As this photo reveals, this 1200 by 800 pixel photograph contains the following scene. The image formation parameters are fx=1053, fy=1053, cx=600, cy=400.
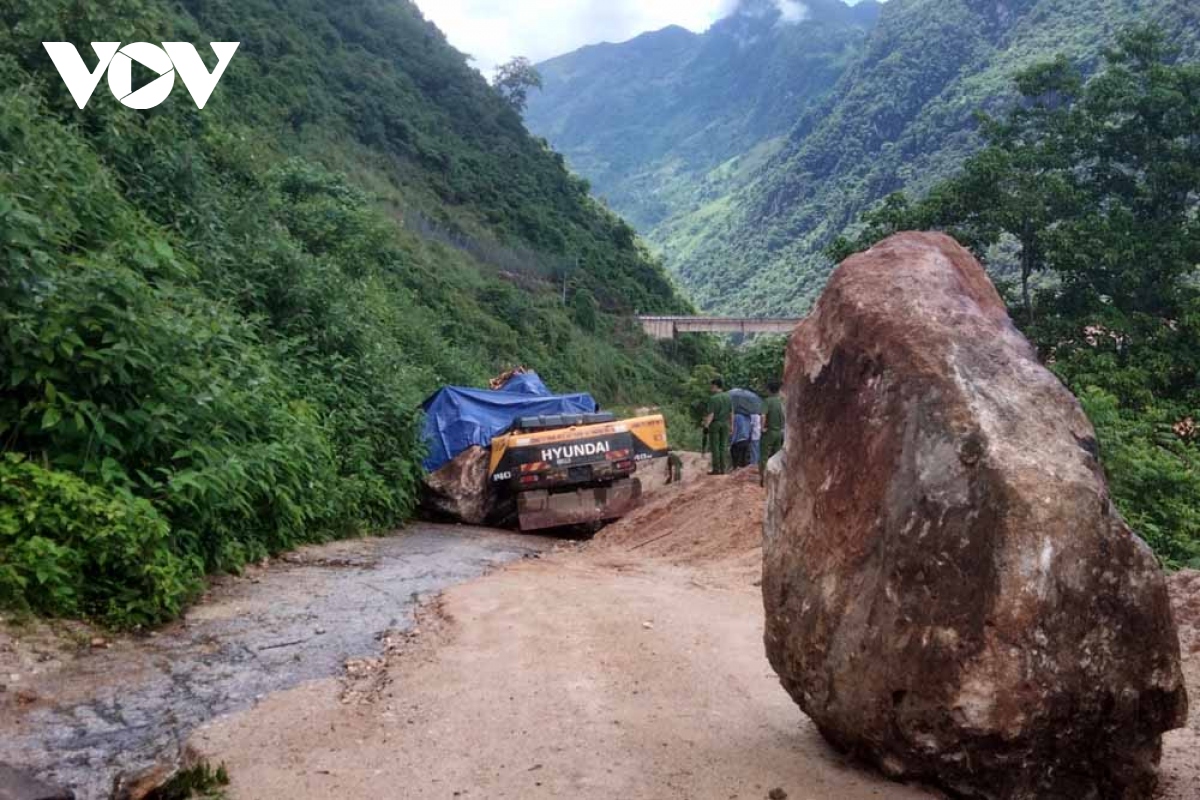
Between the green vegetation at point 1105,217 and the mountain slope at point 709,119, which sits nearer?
the green vegetation at point 1105,217

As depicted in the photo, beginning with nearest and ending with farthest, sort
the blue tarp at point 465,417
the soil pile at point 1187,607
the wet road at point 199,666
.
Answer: the wet road at point 199,666
the soil pile at point 1187,607
the blue tarp at point 465,417

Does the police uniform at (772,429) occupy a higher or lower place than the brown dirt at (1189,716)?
higher

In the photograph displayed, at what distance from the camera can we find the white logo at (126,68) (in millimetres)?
→ 13695

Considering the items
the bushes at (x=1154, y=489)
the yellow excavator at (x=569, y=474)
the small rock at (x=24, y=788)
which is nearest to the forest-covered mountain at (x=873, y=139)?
the bushes at (x=1154, y=489)

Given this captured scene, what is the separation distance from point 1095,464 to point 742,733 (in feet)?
6.31

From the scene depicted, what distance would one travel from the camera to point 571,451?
537 inches

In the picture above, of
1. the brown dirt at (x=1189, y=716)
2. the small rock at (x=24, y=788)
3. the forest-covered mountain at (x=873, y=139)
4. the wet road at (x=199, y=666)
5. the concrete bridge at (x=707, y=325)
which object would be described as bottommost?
the brown dirt at (x=1189, y=716)

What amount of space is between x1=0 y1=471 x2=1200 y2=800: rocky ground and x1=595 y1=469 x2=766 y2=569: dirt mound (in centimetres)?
204

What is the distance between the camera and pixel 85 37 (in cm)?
1410

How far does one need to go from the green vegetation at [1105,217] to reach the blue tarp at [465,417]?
8522 millimetres

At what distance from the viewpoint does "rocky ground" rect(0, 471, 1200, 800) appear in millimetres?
4176

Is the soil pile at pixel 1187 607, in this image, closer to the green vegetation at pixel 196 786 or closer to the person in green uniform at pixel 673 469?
the green vegetation at pixel 196 786

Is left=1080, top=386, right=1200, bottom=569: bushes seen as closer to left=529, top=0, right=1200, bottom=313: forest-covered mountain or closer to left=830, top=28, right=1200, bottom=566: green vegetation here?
left=830, top=28, right=1200, bottom=566: green vegetation

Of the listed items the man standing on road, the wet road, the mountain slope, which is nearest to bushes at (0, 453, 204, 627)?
the wet road
